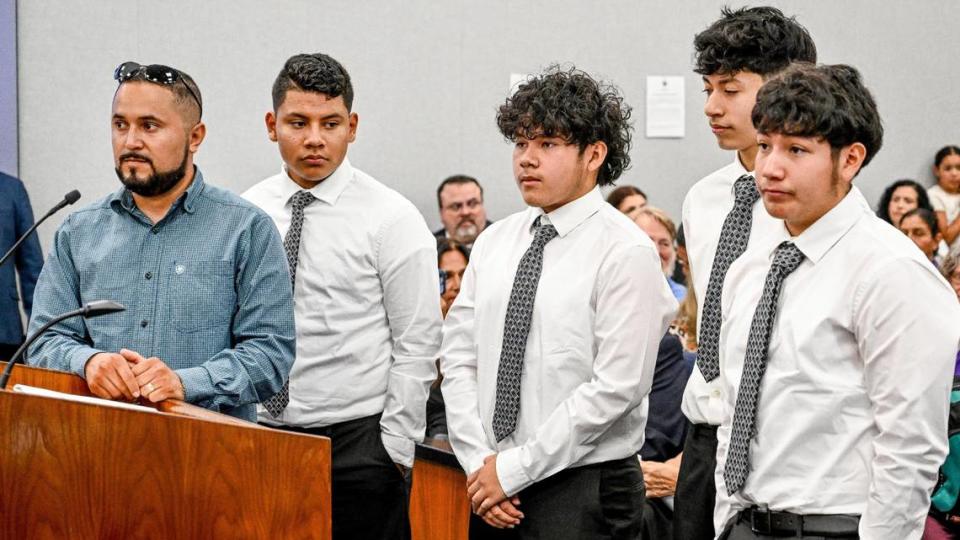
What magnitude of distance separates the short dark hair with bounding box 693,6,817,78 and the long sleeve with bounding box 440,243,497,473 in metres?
0.65

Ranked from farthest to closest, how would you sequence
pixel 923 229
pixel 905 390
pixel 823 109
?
pixel 923 229
pixel 823 109
pixel 905 390

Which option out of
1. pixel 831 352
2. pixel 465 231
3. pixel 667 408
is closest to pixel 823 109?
pixel 831 352

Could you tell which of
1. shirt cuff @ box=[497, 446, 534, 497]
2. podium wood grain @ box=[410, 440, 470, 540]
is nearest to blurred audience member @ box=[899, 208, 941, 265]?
podium wood grain @ box=[410, 440, 470, 540]

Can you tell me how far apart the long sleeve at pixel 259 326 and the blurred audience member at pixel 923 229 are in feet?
13.4

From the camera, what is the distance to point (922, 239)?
564 cm

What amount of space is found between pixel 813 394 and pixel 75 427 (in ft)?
3.57

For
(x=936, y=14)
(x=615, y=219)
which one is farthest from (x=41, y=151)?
(x=936, y=14)

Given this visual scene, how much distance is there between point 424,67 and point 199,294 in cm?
404

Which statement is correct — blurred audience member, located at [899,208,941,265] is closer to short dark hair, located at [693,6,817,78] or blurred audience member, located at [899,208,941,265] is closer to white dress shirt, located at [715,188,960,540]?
short dark hair, located at [693,6,817,78]

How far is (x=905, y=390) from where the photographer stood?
1763 mm

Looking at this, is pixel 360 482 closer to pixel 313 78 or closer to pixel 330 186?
pixel 330 186

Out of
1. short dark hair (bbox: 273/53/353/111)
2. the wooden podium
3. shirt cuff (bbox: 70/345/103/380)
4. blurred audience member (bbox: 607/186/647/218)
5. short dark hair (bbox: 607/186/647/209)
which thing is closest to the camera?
the wooden podium

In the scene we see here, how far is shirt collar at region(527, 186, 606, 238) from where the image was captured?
2473 millimetres

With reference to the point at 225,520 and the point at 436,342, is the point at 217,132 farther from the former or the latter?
the point at 225,520
